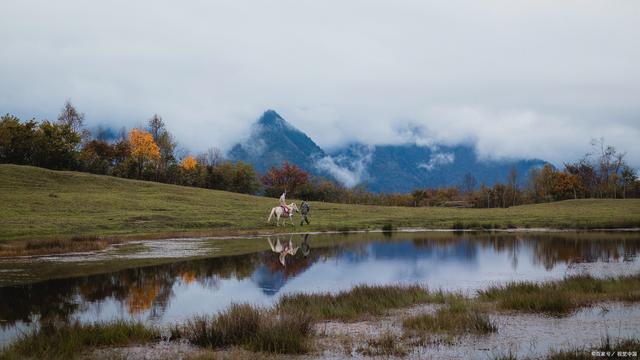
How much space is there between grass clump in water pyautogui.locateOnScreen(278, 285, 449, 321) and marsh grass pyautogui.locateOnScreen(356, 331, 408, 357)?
9.51 feet

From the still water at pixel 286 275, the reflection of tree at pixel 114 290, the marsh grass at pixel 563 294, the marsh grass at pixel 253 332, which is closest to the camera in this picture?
the marsh grass at pixel 253 332

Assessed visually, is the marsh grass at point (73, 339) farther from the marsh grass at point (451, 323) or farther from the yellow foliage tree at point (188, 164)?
the yellow foliage tree at point (188, 164)

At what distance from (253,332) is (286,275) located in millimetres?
12095

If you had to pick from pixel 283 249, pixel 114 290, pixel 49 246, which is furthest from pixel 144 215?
pixel 114 290

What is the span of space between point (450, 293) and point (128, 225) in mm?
38023

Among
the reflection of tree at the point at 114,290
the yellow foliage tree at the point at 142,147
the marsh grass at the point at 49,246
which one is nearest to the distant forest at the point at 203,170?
the yellow foliage tree at the point at 142,147

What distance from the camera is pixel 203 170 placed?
399ft

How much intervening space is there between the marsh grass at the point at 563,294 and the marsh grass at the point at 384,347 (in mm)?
5186

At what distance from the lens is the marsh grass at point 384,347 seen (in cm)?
1162

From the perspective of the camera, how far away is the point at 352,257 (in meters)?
32.2

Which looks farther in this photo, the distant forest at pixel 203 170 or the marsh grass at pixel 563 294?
the distant forest at pixel 203 170

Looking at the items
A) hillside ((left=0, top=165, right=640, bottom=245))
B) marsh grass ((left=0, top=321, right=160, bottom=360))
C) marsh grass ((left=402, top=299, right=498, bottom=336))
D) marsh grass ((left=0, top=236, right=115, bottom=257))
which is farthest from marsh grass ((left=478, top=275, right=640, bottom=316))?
hillside ((left=0, top=165, right=640, bottom=245))

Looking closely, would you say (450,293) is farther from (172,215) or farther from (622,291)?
(172,215)

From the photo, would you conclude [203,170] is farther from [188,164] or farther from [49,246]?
[49,246]
